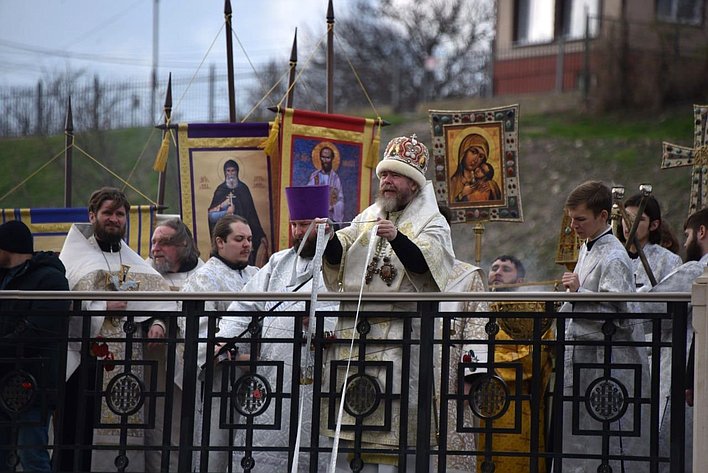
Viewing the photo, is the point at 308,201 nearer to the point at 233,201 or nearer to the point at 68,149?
the point at 233,201

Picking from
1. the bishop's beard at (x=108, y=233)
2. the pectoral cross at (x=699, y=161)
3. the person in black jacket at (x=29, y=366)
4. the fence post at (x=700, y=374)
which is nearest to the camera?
the fence post at (x=700, y=374)

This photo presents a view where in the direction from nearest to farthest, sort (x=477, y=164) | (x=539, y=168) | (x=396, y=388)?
(x=396, y=388) → (x=477, y=164) → (x=539, y=168)

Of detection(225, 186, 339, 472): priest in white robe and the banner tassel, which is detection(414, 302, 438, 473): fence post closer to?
detection(225, 186, 339, 472): priest in white robe

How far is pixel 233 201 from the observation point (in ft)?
30.1

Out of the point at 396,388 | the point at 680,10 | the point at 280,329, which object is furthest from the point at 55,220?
the point at 680,10

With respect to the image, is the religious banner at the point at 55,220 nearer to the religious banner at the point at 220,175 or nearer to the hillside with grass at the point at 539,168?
the religious banner at the point at 220,175

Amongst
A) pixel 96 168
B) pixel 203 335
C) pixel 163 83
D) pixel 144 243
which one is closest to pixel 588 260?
pixel 203 335

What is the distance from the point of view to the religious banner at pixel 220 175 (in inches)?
360

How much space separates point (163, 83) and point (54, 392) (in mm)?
20421

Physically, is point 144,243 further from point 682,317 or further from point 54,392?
point 682,317

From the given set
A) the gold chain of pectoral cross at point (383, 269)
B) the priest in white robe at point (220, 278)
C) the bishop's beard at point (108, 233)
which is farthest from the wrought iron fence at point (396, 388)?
the bishop's beard at point (108, 233)

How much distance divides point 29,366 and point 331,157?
3.06m

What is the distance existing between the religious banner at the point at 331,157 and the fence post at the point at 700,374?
3534mm

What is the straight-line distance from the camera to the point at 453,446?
7008 mm
